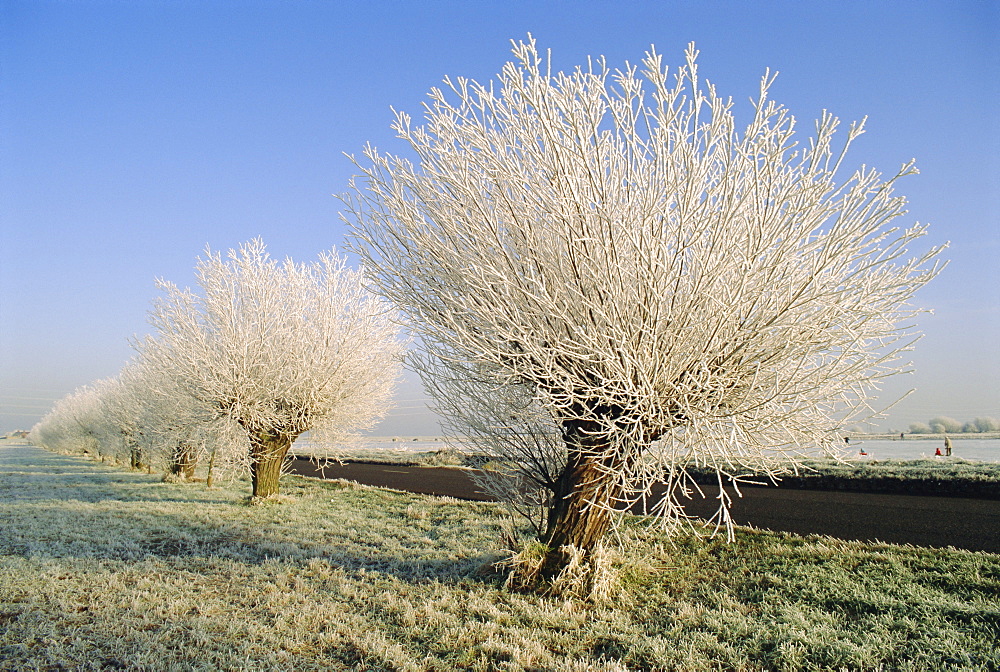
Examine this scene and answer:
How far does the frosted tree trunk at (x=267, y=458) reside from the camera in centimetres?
1381

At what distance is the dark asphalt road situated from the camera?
782 centimetres

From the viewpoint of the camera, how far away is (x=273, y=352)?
42.3ft

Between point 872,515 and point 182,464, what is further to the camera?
point 182,464

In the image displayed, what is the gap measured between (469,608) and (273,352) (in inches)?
364

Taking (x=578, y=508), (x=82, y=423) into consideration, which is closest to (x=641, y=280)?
(x=578, y=508)

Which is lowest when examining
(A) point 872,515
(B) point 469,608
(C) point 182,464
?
(B) point 469,608

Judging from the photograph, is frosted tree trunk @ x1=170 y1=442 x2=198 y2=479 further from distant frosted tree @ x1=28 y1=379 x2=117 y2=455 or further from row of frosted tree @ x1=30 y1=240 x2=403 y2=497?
distant frosted tree @ x1=28 y1=379 x2=117 y2=455

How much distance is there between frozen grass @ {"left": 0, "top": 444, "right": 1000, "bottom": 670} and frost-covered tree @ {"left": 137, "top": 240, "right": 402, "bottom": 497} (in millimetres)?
4465

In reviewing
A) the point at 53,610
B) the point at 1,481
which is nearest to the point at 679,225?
the point at 53,610

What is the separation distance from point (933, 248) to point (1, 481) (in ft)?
89.5

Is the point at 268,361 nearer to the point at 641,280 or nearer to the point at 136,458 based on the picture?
the point at 641,280

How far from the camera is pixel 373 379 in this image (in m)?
14.6

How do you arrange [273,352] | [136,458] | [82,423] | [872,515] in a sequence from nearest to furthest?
[872,515] < [273,352] < [136,458] < [82,423]

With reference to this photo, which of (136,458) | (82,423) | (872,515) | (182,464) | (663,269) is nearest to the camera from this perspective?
(663,269)
